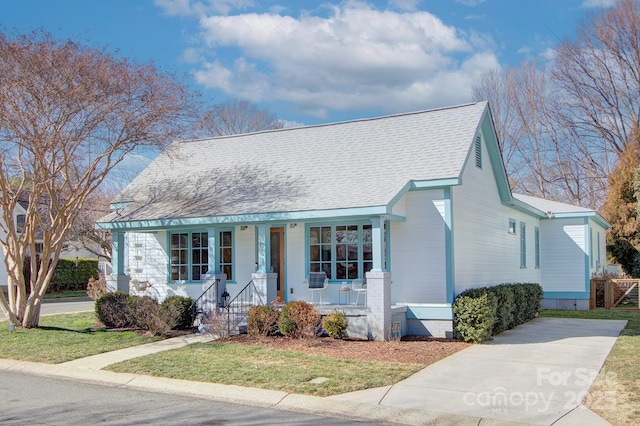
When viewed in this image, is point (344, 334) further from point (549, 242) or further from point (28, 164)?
point (549, 242)

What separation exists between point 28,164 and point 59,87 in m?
3.27

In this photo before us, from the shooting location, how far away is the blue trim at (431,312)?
14461 millimetres

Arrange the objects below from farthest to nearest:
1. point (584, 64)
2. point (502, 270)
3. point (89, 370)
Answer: point (584, 64)
point (502, 270)
point (89, 370)

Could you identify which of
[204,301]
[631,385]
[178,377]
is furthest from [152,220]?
[631,385]

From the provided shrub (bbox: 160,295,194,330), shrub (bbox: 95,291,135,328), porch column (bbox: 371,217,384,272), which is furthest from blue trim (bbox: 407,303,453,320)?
shrub (bbox: 95,291,135,328)

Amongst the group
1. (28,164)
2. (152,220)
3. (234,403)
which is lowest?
(234,403)

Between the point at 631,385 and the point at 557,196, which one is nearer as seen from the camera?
the point at 631,385

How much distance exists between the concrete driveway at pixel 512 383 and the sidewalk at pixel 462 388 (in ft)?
0.04

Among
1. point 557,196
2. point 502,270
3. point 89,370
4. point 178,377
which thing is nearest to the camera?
point 178,377

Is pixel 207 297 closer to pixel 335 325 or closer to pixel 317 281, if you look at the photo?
pixel 317 281

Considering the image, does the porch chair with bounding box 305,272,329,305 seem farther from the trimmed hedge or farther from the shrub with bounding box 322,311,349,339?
the trimmed hedge

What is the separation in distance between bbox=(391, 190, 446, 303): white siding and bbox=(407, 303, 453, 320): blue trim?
1.09 ft

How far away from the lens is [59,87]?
47.6 feet

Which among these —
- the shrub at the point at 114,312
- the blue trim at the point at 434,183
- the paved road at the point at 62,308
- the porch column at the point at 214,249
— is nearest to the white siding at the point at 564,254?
the blue trim at the point at 434,183
